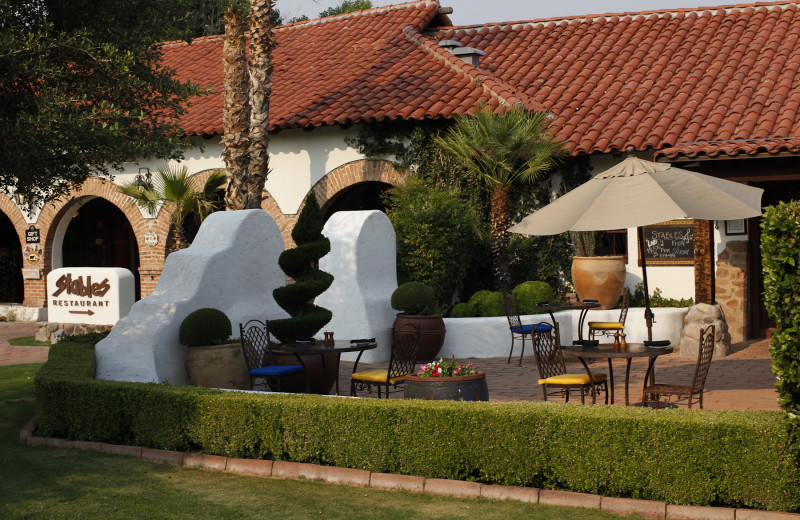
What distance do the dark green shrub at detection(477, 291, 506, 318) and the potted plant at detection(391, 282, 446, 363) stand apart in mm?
1337

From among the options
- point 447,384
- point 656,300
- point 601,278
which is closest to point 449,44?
A: point 601,278

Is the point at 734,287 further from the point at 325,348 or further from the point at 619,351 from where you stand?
the point at 325,348

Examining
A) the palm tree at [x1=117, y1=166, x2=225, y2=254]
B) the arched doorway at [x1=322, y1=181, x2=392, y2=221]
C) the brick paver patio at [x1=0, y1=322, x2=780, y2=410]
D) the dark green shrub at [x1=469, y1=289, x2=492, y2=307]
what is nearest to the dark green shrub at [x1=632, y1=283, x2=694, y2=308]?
the brick paver patio at [x1=0, y1=322, x2=780, y2=410]

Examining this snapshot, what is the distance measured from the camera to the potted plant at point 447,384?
7797mm

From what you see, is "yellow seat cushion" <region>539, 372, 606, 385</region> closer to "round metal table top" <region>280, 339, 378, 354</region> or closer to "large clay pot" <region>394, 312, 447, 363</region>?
"round metal table top" <region>280, 339, 378, 354</region>

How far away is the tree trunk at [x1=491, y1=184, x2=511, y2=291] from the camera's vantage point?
14.7 meters

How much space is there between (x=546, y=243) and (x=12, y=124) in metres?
9.98

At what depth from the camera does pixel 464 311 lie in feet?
46.0

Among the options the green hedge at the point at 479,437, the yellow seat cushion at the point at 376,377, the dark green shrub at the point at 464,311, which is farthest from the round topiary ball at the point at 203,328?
the dark green shrub at the point at 464,311

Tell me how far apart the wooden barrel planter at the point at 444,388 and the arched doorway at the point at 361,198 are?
1059cm

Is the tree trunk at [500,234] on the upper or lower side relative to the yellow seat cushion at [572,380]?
upper

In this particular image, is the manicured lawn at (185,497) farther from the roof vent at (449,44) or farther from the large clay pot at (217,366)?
the roof vent at (449,44)

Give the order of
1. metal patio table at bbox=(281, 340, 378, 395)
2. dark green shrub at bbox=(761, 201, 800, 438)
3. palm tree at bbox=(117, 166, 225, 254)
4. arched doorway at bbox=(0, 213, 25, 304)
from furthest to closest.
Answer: arched doorway at bbox=(0, 213, 25, 304)
palm tree at bbox=(117, 166, 225, 254)
metal patio table at bbox=(281, 340, 378, 395)
dark green shrub at bbox=(761, 201, 800, 438)

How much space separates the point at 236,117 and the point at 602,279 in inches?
256
